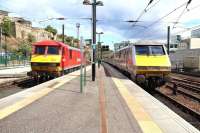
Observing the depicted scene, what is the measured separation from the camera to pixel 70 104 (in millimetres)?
12266

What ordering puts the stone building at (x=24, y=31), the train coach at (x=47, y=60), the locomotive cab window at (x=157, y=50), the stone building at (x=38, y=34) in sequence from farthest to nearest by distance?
the stone building at (x=38, y=34) → the stone building at (x=24, y=31) → the train coach at (x=47, y=60) → the locomotive cab window at (x=157, y=50)

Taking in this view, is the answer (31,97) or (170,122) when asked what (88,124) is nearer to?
(170,122)

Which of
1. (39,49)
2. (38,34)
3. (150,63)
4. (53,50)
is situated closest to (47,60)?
(53,50)

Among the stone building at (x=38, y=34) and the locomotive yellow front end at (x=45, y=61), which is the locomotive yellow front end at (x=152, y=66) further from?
the stone building at (x=38, y=34)

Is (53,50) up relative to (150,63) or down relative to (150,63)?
up

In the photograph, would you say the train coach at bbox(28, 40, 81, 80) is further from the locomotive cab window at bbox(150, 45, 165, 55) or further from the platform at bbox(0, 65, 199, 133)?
the platform at bbox(0, 65, 199, 133)

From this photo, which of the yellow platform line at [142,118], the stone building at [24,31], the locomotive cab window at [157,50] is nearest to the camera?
the yellow platform line at [142,118]

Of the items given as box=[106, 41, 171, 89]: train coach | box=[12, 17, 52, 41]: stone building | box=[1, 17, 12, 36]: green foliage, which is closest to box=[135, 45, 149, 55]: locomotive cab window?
box=[106, 41, 171, 89]: train coach

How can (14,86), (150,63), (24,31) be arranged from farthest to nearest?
(24,31) → (14,86) → (150,63)

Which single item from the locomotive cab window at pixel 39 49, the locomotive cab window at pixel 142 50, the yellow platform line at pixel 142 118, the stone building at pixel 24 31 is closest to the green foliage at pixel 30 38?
the stone building at pixel 24 31

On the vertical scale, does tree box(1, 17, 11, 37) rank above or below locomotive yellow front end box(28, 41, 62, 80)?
above

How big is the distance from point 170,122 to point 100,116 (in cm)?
189

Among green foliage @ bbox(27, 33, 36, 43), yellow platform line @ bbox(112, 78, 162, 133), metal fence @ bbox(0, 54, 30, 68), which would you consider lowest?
yellow platform line @ bbox(112, 78, 162, 133)

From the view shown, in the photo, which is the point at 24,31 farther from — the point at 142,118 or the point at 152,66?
the point at 142,118
